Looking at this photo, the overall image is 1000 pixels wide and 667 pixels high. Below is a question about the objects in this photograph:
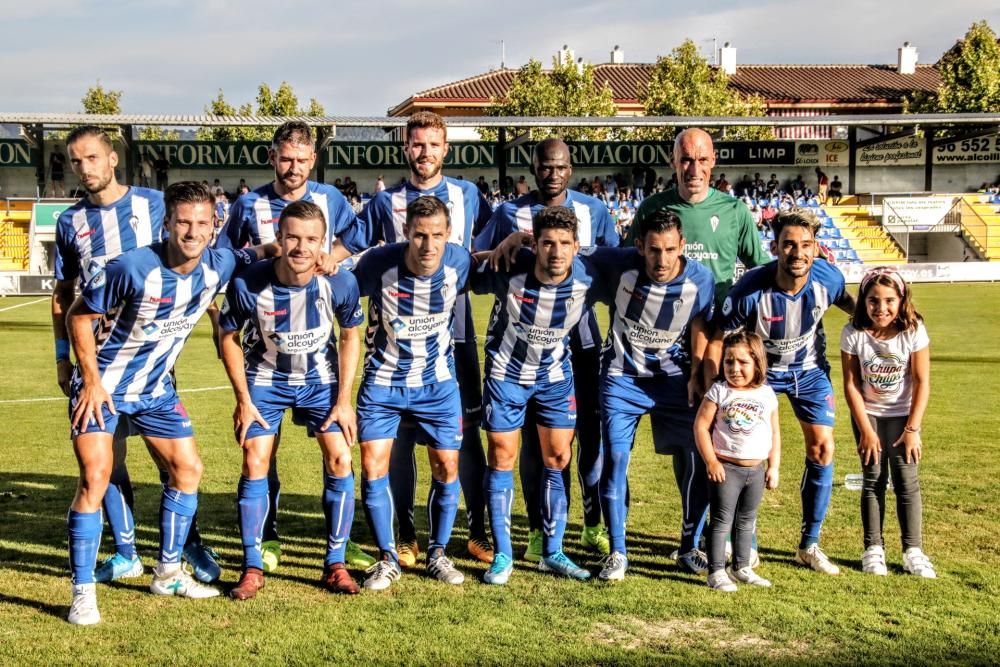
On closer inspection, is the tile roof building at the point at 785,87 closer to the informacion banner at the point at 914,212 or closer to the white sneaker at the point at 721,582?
the informacion banner at the point at 914,212

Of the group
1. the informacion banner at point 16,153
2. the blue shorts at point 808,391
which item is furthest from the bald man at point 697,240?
the informacion banner at point 16,153

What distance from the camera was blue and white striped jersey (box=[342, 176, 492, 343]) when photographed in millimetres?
5520

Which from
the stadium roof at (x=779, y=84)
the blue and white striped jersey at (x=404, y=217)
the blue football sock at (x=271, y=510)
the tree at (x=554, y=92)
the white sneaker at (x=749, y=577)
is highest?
the stadium roof at (x=779, y=84)

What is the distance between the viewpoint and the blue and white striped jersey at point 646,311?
504 cm

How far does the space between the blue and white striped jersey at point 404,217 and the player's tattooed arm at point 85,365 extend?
1476 mm

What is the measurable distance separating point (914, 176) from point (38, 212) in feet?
105

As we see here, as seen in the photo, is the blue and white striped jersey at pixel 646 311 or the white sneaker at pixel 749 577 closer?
the white sneaker at pixel 749 577

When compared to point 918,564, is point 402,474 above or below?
above

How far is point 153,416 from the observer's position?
4.70m

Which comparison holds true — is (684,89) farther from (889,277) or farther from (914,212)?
(889,277)

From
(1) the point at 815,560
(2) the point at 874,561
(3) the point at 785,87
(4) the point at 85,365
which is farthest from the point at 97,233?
(3) the point at 785,87

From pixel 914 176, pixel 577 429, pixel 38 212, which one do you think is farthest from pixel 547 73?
pixel 577 429

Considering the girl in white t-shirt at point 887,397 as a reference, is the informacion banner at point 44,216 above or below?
above

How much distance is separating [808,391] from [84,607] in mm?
3616
